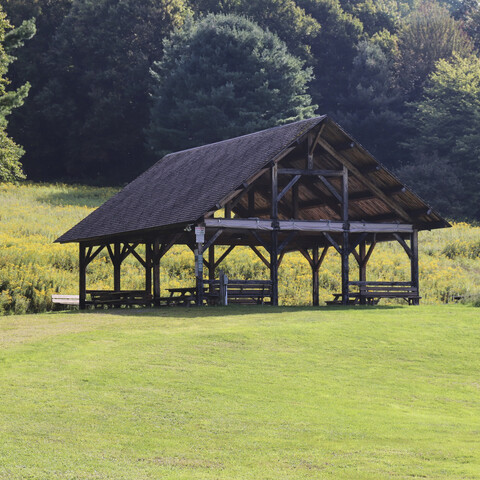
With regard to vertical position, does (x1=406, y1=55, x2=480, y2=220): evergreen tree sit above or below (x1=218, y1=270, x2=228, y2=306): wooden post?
above

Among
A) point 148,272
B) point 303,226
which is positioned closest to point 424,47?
point 148,272

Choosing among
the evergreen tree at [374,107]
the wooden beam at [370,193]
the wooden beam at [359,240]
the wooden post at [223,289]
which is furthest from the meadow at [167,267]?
the evergreen tree at [374,107]

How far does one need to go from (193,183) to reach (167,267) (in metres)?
7.78

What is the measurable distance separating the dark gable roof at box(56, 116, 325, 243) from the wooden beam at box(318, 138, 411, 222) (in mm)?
1365

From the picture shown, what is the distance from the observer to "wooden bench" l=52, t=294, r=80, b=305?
107 feet

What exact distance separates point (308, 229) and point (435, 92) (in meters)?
49.2

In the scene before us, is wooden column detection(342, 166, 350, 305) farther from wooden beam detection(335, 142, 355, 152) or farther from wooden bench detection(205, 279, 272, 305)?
wooden bench detection(205, 279, 272, 305)

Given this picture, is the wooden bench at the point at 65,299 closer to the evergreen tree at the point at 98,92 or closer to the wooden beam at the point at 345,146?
the wooden beam at the point at 345,146

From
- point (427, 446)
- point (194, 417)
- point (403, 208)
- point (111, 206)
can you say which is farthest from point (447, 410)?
point (111, 206)

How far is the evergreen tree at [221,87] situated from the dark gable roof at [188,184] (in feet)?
95.0

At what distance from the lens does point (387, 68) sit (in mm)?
85250

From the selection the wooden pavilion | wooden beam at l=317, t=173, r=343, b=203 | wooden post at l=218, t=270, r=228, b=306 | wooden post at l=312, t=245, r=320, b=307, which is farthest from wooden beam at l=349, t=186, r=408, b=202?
wooden post at l=218, t=270, r=228, b=306

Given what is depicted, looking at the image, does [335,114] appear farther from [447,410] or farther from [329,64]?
[447,410]

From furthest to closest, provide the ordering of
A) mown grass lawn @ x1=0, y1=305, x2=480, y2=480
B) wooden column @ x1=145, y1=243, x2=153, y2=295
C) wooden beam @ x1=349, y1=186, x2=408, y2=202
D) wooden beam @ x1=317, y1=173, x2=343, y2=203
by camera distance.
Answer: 1. wooden column @ x1=145, y1=243, x2=153, y2=295
2. wooden beam @ x1=349, y1=186, x2=408, y2=202
3. wooden beam @ x1=317, y1=173, x2=343, y2=203
4. mown grass lawn @ x1=0, y1=305, x2=480, y2=480
